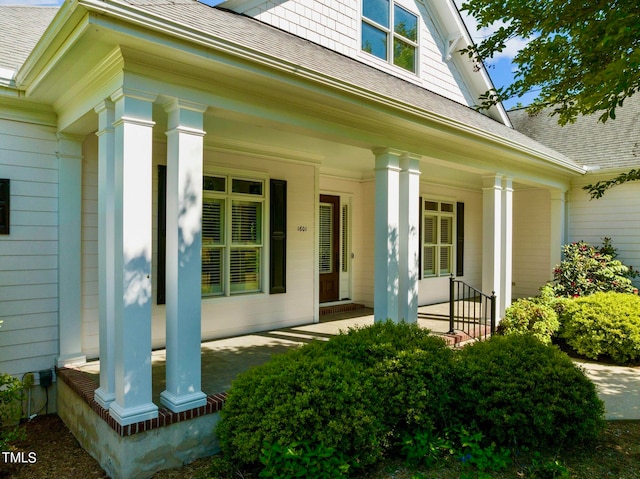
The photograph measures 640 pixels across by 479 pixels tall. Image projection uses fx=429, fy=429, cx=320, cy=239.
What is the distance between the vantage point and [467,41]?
28.7 ft

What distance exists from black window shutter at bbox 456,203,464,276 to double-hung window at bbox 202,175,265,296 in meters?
6.12

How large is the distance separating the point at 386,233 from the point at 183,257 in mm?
2924

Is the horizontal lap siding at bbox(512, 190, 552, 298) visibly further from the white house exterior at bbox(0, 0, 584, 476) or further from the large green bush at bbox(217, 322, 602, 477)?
the large green bush at bbox(217, 322, 602, 477)

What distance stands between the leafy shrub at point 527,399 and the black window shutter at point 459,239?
713 centimetres

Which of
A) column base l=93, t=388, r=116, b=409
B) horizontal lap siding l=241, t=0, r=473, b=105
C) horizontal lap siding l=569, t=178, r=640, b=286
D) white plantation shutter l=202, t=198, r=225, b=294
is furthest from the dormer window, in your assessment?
column base l=93, t=388, r=116, b=409

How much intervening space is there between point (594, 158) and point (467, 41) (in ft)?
14.3

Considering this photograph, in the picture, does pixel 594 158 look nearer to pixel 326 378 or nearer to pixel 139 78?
pixel 326 378

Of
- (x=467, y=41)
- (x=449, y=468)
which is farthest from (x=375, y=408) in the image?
(x=467, y=41)

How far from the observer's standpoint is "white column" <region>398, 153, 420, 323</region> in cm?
596

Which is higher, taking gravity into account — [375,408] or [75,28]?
[75,28]

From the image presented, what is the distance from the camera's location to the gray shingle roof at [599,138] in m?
9.86

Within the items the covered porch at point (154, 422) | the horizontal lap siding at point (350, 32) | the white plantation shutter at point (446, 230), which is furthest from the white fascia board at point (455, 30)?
the covered porch at point (154, 422)

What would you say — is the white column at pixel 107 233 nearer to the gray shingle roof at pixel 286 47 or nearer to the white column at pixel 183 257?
the white column at pixel 183 257

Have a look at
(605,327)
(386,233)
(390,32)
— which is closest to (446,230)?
(605,327)
